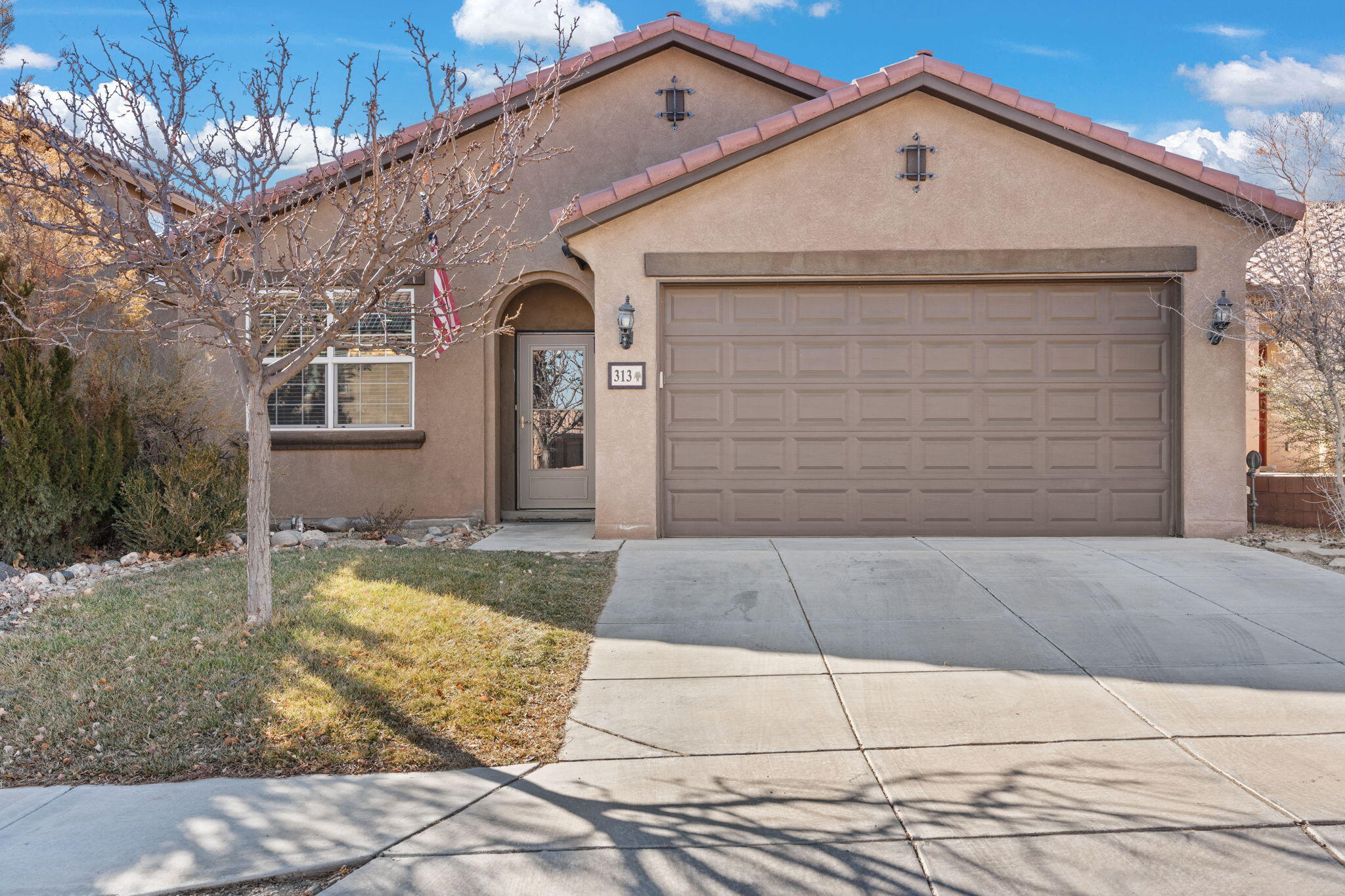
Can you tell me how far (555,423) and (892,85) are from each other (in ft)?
18.8

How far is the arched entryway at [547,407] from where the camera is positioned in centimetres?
1222

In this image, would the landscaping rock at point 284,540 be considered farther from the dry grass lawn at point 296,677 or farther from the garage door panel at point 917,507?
the garage door panel at point 917,507

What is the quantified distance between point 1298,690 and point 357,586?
6.25 m

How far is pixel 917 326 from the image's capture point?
1010 centimetres

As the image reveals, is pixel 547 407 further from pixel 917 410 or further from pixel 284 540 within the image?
pixel 917 410

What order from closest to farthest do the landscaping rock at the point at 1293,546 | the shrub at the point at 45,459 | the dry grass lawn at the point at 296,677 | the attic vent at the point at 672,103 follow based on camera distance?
the dry grass lawn at the point at 296,677, the shrub at the point at 45,459, the landscaping rock at the point at 1293,546, the attic vent at the point at 672,103

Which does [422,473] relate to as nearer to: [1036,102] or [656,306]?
[656,306]

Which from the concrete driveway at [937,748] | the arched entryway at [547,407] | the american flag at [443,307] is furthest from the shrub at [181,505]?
the concrete driveway at [937,748]

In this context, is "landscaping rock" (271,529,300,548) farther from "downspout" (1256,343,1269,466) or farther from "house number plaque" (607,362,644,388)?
"downspout" (1256,343,1269,466)

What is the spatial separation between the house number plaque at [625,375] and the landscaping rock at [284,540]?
12.2ft

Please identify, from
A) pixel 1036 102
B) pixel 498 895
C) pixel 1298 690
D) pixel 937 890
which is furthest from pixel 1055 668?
pixel 1036 102

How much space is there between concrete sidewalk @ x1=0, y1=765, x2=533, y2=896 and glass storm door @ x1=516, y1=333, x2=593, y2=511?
808 centimetres

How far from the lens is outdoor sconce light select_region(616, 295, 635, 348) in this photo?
32.1ft

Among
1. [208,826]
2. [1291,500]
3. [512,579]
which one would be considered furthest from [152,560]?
[1291,500]
